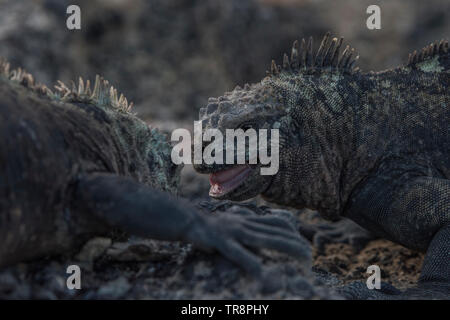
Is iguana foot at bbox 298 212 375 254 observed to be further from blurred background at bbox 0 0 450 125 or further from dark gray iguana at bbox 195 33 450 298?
blurred background at bbox 0 0 450 125

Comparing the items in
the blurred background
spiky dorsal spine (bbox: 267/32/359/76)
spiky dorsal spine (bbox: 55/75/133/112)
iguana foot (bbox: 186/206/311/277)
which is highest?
the blurred background

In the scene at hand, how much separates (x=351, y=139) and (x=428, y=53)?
104 cm

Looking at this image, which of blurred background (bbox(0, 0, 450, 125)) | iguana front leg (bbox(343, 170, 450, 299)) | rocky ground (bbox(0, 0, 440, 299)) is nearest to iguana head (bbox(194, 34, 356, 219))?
iguana front leg (bbox(343, 170, 450, 299))

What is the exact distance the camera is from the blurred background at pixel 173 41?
1055 centimetres

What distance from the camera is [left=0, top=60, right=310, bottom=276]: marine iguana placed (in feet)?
8.79

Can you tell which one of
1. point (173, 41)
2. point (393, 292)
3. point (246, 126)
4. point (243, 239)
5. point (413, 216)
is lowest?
point (393, 292)

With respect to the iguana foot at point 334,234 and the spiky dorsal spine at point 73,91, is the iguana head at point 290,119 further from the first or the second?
the iguana foot at point 334,234

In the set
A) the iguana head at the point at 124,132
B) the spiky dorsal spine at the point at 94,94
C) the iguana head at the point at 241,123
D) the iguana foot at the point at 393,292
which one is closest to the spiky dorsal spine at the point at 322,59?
the iguana head at the point at 241,123

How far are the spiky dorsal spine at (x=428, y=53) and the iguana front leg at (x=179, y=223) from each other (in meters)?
2.50

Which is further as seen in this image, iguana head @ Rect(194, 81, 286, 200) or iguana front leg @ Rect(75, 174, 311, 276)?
iguana head @ Rect(194, 81, 286, 200)

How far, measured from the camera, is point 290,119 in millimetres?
4309

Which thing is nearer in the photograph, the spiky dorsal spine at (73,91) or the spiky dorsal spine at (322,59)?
the spiky dorsal spine at (73,91)

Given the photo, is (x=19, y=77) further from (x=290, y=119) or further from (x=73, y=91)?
(x=290, y=119)

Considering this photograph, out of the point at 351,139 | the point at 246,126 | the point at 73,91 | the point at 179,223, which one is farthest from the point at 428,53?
the point at 179,223
